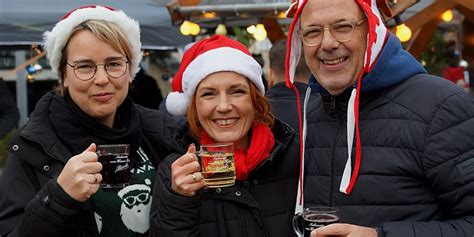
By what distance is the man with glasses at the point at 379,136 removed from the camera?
86.0 inches

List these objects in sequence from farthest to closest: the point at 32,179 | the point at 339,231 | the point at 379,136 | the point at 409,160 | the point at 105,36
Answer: the point at 105,36 < the point at 32,179 < the point at 379,136 < the point at 409,160 < the point at 339,231

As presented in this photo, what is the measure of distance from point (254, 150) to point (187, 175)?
38 cm

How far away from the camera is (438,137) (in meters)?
2.19

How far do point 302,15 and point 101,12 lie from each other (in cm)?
97

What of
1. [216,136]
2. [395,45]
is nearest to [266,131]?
[216,136]

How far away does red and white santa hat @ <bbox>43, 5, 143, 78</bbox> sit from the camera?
9.21 feet

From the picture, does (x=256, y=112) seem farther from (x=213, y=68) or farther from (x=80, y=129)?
(x=80, y=129)

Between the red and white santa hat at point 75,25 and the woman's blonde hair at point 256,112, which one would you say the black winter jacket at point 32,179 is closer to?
the red and white santa hat at point 75,25

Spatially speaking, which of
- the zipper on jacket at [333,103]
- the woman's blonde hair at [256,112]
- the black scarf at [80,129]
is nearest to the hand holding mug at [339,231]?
the zipper on jacket at [333,103]

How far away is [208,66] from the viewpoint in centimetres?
284

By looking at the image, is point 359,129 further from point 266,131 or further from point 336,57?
point 266,131

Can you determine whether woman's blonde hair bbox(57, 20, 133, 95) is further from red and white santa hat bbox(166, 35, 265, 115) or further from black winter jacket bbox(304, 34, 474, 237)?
black winter jacket bbox(304, 34, 474, 237)

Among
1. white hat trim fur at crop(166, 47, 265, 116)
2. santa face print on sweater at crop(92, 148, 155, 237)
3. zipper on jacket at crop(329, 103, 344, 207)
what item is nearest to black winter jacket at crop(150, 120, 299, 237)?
santa face print on sweater at crop(92, 148, 155, 237)

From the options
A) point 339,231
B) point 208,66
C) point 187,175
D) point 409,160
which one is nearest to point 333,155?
point 409,160
